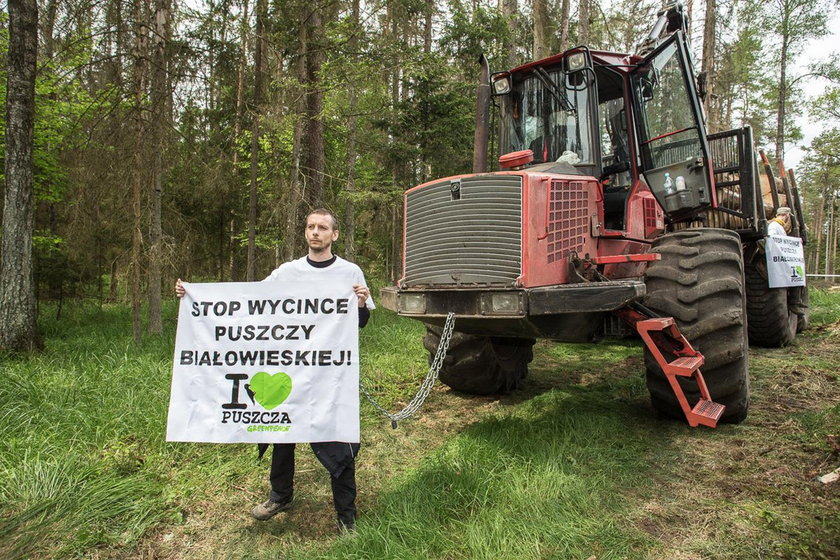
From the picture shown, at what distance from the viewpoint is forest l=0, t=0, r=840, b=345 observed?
8.26 meters

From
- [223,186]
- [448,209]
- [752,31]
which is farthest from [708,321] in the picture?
[752,31]

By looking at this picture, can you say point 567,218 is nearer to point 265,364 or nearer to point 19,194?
point 265,364

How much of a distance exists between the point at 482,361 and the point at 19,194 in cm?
583

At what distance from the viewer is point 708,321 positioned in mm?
3812

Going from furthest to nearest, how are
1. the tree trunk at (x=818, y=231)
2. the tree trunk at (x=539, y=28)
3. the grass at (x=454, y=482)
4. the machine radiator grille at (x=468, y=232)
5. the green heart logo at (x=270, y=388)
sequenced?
the tree trunk at (x=818, y=231), the tree trunk at (x=539, y=28), the machine radiator grille at (x=468, y=232), the green heart logo at (x=270, y=388), the grass at (x=454, y=482)

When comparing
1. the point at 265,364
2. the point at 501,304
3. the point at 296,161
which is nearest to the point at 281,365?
the point at 265,364

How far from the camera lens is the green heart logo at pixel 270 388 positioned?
2961 millimetres

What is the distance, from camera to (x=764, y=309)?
7.25m

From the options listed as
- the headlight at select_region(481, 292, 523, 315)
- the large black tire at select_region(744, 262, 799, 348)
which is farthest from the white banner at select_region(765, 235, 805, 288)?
the headlight at select_region(481, 292, 523, 315)

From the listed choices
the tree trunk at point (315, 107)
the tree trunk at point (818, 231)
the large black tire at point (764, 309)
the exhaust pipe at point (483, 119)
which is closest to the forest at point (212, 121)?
the tree trunk at point (315, 107)

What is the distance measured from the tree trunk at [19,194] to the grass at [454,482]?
3.58 ft

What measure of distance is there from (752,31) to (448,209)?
24259 mm

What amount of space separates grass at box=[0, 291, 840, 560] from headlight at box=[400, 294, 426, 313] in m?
1.07

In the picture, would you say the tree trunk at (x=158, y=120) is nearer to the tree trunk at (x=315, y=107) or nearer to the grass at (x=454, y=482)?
the tree trunk at (x=315, y=107)
